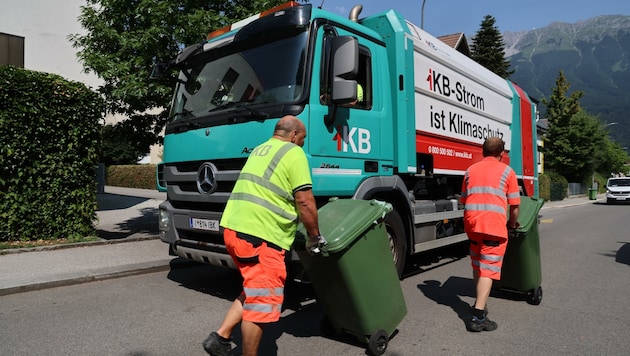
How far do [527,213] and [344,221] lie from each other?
231cm

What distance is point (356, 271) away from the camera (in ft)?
10.1

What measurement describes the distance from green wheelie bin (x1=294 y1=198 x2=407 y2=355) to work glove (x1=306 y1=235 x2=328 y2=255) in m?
0.05

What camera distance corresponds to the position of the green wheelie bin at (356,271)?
119 inches

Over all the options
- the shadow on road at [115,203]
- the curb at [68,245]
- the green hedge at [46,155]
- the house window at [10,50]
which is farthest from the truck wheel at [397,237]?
the house window at [10,50]

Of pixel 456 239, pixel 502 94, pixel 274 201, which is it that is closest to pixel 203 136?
pixel 274 201

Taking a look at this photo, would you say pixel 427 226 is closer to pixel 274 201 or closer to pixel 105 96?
pixel 274 201

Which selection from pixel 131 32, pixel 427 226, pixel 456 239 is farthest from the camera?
pixel 131 32

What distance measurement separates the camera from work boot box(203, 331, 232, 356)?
2.86 metres

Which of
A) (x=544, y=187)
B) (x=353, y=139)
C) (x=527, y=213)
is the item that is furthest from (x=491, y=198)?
(x=544, y=187)

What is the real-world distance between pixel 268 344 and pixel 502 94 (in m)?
6.34

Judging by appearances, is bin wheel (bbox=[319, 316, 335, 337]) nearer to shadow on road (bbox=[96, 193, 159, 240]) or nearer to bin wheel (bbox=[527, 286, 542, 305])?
bin wheel (bbox=[527, 286, 542, 305])

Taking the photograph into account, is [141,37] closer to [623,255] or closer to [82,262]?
[82,262]

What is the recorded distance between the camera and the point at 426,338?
3.61 meters

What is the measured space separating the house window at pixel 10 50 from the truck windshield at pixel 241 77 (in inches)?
640
